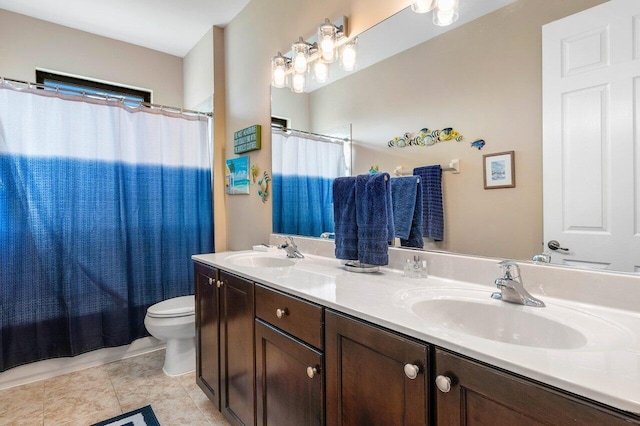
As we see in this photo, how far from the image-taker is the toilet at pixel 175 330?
85.3 inches

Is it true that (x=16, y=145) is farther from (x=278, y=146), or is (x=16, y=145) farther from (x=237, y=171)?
(x=278, y=146)

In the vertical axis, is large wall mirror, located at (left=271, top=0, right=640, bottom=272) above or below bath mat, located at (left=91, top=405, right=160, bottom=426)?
above

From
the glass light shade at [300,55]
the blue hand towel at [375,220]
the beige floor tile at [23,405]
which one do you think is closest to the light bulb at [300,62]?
the glass light shade at [300,55]

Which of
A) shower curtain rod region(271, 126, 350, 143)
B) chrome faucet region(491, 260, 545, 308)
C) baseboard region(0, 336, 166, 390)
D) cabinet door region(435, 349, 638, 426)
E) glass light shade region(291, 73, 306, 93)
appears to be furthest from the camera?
baseboard region(0, 336, 166, 390)

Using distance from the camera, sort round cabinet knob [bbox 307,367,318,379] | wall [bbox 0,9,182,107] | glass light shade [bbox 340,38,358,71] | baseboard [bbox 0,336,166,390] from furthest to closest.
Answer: wall [bbox 0,9,182,107] < baseboard [bbox 0,336,166,390] < glass light shade [bbox 340,38,358,71] < round cabinet knob [bbox 307,367,318,379]

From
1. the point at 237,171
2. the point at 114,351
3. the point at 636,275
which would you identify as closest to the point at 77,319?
the point at 114,351

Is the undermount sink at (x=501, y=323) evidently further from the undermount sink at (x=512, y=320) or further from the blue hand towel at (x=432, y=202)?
the blue hand towel at (x=432, y=202)

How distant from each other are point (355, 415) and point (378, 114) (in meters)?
1.24

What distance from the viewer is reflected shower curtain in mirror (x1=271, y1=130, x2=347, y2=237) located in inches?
72.7

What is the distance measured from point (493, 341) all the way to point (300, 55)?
1.79 metres

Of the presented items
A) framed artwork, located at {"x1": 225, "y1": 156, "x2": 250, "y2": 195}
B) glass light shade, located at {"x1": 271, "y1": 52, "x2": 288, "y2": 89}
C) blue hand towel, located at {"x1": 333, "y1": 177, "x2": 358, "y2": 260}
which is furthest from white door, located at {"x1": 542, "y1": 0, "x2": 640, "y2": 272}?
framed artwork, located at {"x1": 225, "y1": 156, "x2": 250, "y2": 195}

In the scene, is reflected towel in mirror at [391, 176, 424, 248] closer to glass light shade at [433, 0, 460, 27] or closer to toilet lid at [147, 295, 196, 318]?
glass light shade at [433, 0, 460, 27]

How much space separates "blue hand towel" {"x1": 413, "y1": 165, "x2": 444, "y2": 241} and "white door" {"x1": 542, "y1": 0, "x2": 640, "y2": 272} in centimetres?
37

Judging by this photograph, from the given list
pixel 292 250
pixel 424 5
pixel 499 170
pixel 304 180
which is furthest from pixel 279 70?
pixel 499 170
